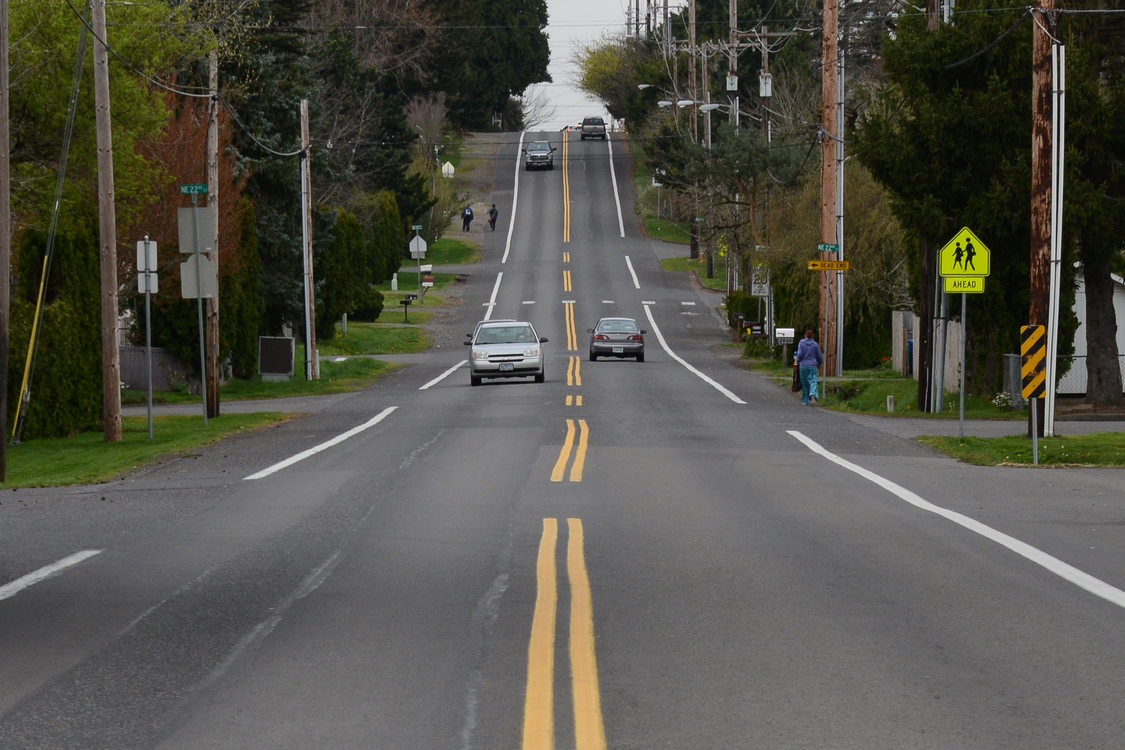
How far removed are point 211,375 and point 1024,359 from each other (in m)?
15.6

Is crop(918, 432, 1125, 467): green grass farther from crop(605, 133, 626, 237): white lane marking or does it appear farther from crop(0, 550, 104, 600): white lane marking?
crop(605, 133, 626, 237): white lane marking

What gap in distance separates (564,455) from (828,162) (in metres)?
19.8

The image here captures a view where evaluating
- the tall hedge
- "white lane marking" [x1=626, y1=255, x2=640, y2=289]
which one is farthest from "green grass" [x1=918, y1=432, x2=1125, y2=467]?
"white lane marking" [x1=626, y1=255, x2=640, y2=289]

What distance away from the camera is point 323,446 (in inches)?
866

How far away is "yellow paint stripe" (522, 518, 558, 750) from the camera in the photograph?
6.34m

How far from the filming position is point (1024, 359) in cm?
2094

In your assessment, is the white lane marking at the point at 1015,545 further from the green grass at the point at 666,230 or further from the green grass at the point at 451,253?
the green grass at the point at 666,230

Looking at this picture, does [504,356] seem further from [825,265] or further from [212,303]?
[212,303]

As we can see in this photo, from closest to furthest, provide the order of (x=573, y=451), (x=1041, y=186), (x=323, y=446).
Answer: (x=573, y=451)
(x=323, y=446)
(x=1041, y=186)

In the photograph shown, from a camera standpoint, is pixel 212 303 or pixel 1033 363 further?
pixel 212 303

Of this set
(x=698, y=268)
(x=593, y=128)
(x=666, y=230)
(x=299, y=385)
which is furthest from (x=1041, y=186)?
(x=593, y=128)

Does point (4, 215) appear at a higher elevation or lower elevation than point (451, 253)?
lower

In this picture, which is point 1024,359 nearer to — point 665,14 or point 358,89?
point 358,89

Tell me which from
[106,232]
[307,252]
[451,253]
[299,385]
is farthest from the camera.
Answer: [451,253]
